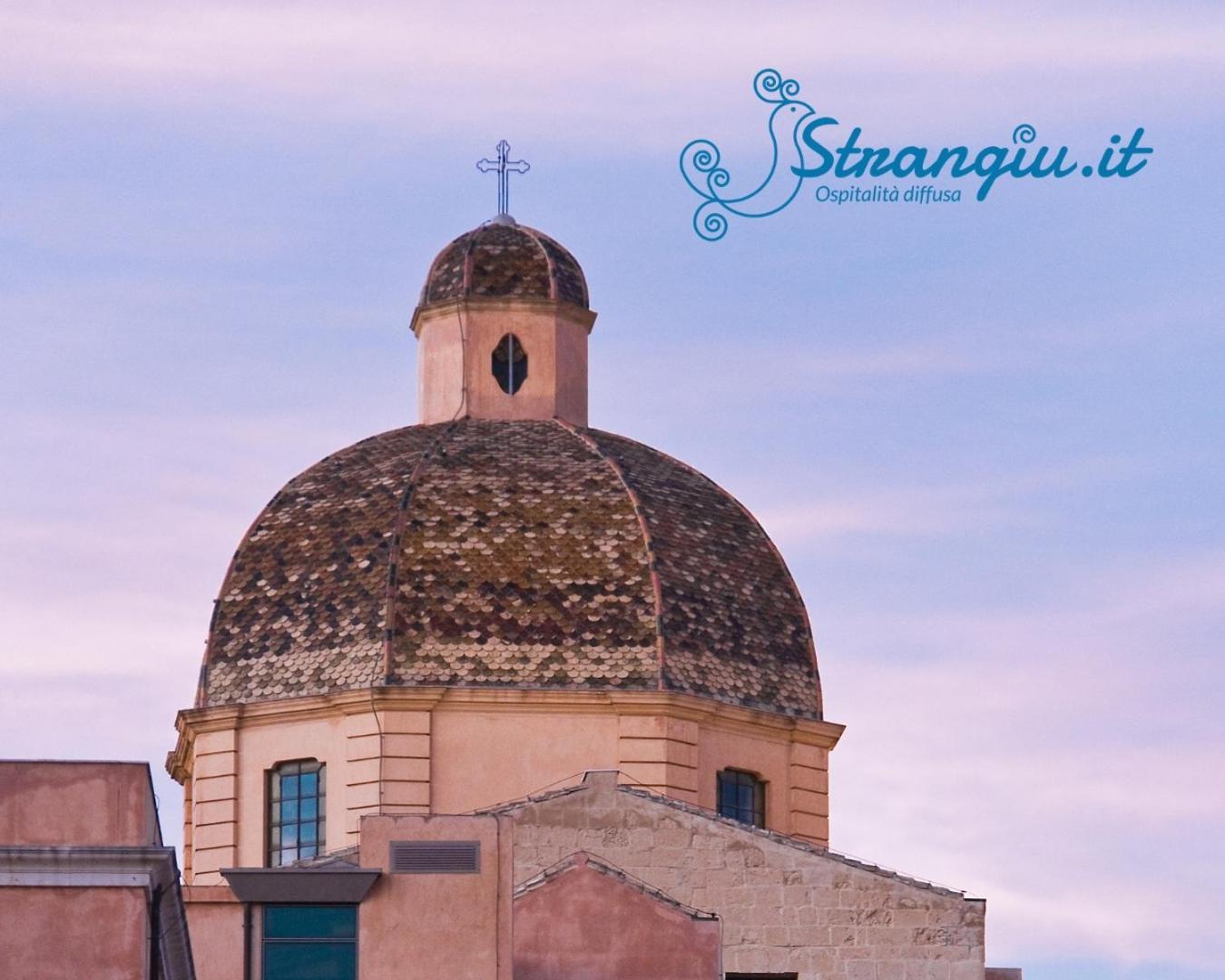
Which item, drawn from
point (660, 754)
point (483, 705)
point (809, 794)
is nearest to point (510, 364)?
point (483, 705)

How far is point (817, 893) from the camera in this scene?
59594 mm

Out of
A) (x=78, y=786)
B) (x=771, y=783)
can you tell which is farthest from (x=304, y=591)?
(x=78, y=786)

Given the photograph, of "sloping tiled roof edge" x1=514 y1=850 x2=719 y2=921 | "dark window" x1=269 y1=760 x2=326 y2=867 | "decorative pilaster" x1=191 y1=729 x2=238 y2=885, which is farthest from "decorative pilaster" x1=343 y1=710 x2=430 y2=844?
"sloping tiled roof edge" x1=514 y1=850 x2=719 y2=921

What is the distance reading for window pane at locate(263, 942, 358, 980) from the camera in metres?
52.2

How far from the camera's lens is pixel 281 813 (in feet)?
212

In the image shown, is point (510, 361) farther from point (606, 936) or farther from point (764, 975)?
point (606, 936)

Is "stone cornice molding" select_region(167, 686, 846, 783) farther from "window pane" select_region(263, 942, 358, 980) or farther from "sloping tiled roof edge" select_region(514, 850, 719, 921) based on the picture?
"window pane" select_region(263, 942, 358, 980)

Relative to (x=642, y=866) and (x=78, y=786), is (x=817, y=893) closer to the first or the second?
(x=642, y=866)

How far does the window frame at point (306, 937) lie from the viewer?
5206 cm

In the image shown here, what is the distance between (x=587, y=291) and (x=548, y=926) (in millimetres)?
16325

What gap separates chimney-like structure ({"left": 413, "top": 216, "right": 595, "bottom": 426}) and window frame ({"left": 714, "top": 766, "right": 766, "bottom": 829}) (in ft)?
19.4

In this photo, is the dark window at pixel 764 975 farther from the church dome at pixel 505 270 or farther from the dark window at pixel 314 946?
the church dome at pixel 505 270

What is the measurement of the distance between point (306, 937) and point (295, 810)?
1197cm

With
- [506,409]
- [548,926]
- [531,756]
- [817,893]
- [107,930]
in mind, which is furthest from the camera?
[506,409]
